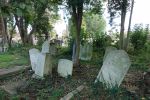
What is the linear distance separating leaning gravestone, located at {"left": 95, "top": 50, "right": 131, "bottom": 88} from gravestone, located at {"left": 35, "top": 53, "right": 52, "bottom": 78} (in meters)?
1.56

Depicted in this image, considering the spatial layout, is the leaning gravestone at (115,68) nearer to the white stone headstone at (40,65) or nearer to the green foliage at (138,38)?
the white stone headstone at (40,65)

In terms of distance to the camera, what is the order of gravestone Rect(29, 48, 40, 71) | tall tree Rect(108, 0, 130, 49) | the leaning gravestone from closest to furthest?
1. the leaning gravestone
2. gravestone Rect(29, 48, 40, 71)
3. tall tree Rect(108, 0, 130, 49)

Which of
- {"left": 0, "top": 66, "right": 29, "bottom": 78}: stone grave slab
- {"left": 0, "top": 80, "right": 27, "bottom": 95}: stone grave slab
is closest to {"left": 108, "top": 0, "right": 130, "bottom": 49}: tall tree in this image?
{"left": 0, "top": 66, "right": 29, "bottom": 78}: stone grave slab

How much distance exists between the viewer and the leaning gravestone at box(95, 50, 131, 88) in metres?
5.55

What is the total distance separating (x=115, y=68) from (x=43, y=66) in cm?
191

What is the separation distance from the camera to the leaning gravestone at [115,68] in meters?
5.55

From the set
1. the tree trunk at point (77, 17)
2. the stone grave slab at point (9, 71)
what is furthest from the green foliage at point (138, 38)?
the stone grave slab at point (9, 71)

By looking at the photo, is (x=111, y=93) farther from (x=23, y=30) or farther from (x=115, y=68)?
(x=23, y=30)

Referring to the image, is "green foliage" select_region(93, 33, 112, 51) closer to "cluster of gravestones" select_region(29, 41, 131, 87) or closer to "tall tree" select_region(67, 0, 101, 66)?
"cluster of gravestones" select_region(29, 41, 131, 87)

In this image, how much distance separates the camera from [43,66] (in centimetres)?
672

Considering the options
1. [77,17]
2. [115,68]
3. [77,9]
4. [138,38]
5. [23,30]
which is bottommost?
[115,68]

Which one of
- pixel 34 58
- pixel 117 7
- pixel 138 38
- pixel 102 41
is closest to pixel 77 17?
pixel 34 58

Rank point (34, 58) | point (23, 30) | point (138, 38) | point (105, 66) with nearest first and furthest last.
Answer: point (105, 66) < point (34, 58) < point (138, 38) < point (23, 30)

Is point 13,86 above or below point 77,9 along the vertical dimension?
below
